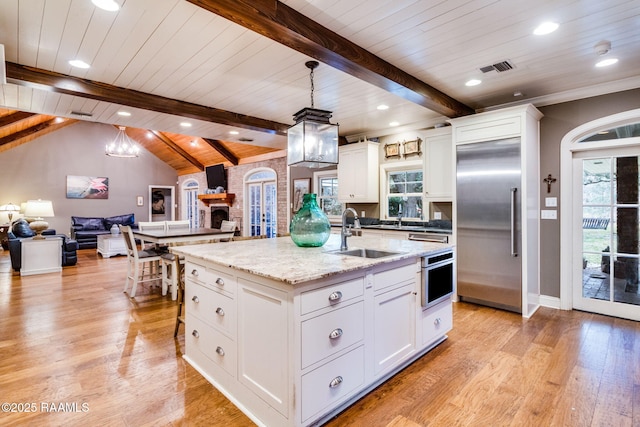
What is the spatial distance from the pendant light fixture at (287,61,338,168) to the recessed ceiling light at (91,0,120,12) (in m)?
1.34

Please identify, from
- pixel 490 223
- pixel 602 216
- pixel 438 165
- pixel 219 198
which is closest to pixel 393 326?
pixel 490 223

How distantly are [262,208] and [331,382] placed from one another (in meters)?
6.89

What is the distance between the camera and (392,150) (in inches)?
207

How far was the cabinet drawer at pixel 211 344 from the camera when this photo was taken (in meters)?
2.03

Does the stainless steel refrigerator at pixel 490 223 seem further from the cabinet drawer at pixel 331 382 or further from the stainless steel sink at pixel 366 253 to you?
the cabinet drawer at pixel 331 382

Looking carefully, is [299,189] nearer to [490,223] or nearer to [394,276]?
[490,223]

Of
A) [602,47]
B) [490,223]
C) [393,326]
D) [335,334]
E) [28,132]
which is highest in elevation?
[28,132]

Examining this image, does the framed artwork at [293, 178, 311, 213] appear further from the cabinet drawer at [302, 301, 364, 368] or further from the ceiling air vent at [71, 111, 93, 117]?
the cabinet drawer at [302, 301, 364, 368]

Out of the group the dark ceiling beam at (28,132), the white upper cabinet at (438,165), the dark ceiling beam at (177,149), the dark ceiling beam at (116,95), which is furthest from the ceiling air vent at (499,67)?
the dark ceiling beam at (28,132)

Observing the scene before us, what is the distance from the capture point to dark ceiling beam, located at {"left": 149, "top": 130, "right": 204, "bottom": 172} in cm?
952

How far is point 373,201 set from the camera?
541 centimetres

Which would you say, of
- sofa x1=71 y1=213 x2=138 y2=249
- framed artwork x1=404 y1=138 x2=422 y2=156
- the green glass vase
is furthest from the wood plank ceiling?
sofa x1=71 y1=213 x2=138 y2=249

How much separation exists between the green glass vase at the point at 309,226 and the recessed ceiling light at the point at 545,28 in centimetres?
204

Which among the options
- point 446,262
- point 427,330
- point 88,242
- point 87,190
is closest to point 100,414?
point 427,330
